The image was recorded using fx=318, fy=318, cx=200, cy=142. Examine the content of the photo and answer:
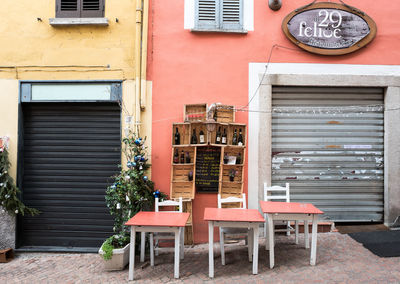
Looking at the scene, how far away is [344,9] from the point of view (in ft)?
19.8

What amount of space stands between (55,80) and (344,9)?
5622mm

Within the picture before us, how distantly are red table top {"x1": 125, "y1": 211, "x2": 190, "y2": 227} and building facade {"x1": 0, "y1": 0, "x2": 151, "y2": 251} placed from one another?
171cm

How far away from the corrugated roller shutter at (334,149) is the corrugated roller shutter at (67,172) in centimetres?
337

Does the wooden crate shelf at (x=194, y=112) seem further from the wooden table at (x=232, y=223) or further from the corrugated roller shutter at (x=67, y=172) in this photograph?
the wooden table at (x=232, y=223)

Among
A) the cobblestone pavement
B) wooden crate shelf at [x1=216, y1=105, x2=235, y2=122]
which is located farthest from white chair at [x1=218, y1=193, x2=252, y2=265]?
wooden crate shelf at [x1=216, y1=105, x2=235, y2=122]

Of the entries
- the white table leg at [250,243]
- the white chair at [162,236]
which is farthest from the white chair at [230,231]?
the white chair at [162,236]

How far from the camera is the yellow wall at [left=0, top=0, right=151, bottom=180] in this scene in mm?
5988

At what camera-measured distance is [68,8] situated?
607 cm

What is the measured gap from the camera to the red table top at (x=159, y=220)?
170 inches

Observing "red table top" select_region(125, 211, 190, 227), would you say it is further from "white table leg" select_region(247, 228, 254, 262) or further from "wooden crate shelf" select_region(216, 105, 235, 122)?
"wooden crate shelf" select_region(216, 105, 235, 122)

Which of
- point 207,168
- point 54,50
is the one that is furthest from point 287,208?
point 54,50

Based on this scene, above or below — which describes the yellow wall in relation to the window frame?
below

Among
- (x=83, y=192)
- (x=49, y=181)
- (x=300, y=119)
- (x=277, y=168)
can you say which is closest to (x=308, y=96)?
(x=300, y=119)

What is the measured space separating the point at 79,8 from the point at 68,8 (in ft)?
0.70
